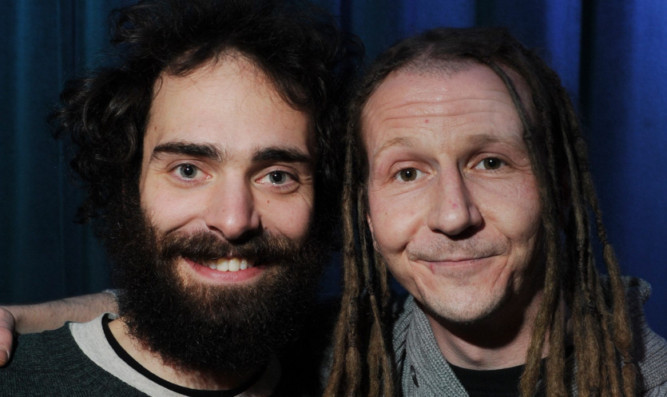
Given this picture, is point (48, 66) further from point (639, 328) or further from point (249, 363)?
point (639, 328)

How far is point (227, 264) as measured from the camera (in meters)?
1.66

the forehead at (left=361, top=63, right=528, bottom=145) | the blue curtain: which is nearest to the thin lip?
the forehead at (left=361, top=63, right=528, bottom=145)

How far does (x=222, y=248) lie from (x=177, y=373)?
336 mm

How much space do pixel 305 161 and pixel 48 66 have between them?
47.7 inches

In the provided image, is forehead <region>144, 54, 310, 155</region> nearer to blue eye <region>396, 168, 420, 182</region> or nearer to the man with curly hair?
the man with curly hair

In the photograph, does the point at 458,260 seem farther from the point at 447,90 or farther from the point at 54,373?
the point at 54,373

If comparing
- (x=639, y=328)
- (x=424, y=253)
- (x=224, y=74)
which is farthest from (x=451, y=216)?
(x=224, y=74)

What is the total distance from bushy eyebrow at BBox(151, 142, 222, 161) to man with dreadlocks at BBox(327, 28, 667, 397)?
337 mm

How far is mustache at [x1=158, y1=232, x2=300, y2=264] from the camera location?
161 centimetres

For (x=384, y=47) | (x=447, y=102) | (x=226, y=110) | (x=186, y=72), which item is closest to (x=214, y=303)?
(x=226, y=110)

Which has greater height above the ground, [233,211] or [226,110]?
[226,110]

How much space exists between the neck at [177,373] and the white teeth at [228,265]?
0.83ft

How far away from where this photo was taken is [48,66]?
2469mm

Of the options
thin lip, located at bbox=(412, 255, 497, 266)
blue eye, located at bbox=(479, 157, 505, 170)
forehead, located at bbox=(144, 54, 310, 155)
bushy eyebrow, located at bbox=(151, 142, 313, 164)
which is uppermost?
forehead, located at bbox=(144, 54, 310, 155)
